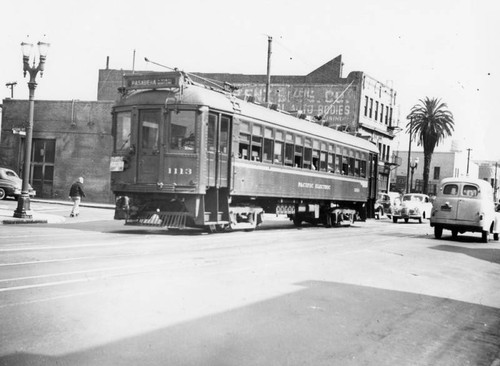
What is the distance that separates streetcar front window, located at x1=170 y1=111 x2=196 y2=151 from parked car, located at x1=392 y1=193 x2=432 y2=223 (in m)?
22.2

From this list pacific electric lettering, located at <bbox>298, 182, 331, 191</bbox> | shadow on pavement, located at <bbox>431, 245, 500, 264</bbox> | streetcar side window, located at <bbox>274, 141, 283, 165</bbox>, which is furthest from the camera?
pacific electric lettering, located at <bbox>298, 182, 331, 191</bbox>

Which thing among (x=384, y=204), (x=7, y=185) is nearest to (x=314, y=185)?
(x=384, y=204)

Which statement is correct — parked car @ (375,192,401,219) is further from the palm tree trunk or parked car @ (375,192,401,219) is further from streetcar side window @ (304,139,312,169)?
streetcar side window @ (304,139,312,169)

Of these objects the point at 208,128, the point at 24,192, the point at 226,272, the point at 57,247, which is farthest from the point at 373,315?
the point at 24,192

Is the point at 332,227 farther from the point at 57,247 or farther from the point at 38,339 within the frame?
the point at 38,339

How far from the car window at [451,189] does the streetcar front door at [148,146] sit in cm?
1167

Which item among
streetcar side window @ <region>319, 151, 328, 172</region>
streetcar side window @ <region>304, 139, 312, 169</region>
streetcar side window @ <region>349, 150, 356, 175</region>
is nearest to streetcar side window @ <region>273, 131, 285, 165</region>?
streetcar side window @ <region>304, 139, 312, 169</region>

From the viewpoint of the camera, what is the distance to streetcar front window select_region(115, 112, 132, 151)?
15883 mm

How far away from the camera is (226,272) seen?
8.90 metres

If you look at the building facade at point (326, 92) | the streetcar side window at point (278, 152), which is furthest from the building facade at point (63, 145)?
the streetcar side window at point (278, 152)

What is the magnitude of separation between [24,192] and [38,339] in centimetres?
1566

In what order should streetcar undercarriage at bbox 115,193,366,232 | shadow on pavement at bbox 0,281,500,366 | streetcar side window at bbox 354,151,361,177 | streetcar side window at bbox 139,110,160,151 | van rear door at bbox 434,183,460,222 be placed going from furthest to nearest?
streetcar side window at bbox 354,151,361,177, van rear door at bbox 434,183,460,222, streetcar side window at bbox 139,110,160,151, streetcar undercarriage at bbox 115,193,366,232, shadow on pavement at bbox 0,281,500,366

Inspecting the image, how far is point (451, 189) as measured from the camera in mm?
21000

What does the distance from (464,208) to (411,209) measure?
50.0 feet
